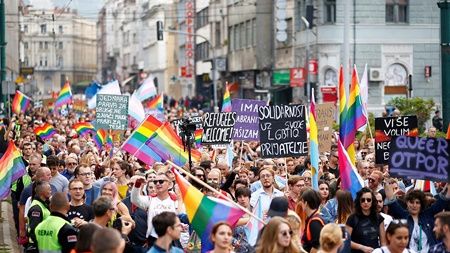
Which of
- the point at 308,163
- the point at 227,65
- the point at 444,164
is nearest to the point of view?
the point at 444,164

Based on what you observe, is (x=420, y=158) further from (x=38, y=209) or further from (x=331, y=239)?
(x=38, y=209)

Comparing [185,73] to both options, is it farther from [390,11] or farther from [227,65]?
[390,11]

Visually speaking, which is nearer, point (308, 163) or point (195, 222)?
point (195, 222)

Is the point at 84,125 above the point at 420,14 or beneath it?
beneath

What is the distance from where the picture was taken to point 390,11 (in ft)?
171

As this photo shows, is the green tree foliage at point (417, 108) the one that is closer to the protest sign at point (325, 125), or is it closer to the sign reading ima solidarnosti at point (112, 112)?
the sign reading ima solidarnosti at point (112, 112)

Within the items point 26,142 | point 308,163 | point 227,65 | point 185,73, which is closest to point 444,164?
point 308,163

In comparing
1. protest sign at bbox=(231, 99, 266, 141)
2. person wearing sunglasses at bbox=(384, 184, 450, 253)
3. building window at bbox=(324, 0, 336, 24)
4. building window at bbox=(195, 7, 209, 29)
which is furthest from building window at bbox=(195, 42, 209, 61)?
person wearing sunglasses at bbox=(384, 184, 450, 253)

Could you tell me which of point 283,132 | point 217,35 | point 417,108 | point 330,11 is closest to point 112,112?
point 283,132

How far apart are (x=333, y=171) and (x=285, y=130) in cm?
169

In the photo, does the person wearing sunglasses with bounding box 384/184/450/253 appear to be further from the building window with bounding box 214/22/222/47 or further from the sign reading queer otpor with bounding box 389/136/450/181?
the building window with bounding box 214/22/222/47

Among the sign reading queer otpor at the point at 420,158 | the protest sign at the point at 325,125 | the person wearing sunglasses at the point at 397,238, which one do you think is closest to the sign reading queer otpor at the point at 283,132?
the protest sign at the point at 325,125

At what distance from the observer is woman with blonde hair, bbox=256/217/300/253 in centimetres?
1011

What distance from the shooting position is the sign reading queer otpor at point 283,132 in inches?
697
